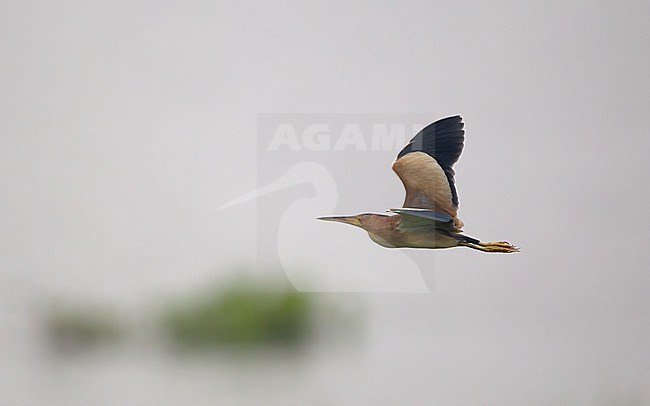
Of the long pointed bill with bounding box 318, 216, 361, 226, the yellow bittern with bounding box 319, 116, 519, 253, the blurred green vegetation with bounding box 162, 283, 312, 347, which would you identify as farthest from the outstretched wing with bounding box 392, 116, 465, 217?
the blurred green vegetation with bounding box 162, 283, 312, 347

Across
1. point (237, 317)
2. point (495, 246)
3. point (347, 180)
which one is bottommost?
point (237, 317)

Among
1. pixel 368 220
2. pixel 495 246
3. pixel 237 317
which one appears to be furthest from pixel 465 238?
pixel 237 317

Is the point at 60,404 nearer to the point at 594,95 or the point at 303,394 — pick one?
the point at 303,394

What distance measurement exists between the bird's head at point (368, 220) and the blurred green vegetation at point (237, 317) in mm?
176

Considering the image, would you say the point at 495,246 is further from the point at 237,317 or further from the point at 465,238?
the point at 237,317

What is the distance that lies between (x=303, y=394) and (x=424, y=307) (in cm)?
29

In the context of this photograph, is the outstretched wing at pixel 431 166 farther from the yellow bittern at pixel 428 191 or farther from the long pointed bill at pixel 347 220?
the long pointed bill at pixel 347 220

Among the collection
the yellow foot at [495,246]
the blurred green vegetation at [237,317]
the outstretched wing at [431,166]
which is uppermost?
the outstretched wing at [431,166]

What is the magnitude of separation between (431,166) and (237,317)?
477 millimetres

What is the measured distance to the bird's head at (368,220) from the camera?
4.66 ft

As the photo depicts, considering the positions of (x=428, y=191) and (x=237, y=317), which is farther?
(x=237, y=317)

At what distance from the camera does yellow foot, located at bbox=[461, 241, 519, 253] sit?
1481mm

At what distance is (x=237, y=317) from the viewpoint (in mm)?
1542

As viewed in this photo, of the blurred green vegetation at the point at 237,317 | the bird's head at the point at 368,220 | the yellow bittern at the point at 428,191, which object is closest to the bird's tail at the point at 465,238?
the yellow bittern at the point at 428,191
